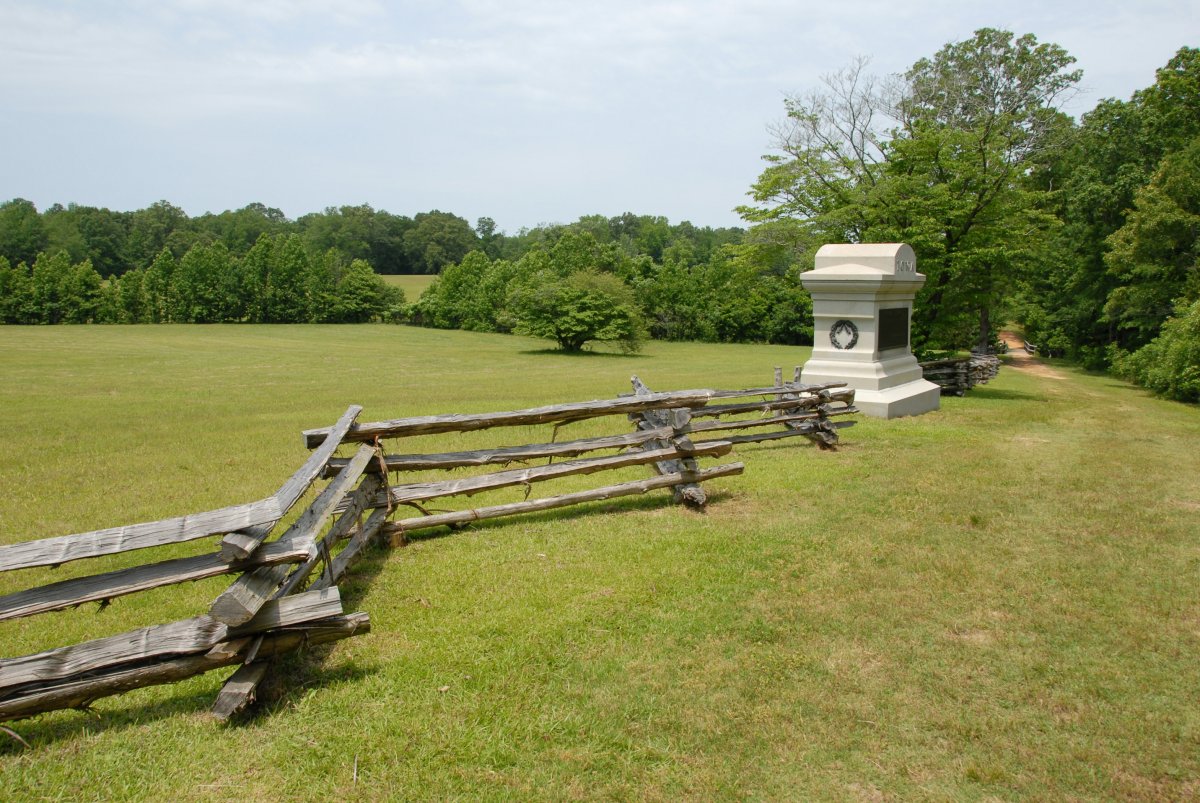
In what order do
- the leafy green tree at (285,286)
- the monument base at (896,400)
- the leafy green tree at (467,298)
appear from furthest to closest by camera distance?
1. the leafy green tree at (467,298)
2. the leafy green tree at (285,286)
3. the monument base at (896,400)

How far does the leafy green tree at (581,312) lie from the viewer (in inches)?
1640

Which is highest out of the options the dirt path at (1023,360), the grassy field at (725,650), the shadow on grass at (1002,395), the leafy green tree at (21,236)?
the leafy green tree at (21,236)

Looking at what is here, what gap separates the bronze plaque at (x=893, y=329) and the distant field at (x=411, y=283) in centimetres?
5945

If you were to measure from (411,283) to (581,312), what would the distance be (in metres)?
47.2

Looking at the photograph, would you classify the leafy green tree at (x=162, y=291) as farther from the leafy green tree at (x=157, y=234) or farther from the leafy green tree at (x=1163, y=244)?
the leafy green tree at (x=1163, y=244)

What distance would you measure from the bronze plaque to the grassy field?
460cm

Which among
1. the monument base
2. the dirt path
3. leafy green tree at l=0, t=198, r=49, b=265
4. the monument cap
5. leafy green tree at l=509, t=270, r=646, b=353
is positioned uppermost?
leafy green tree at l=0, t=198, r=49, b=265

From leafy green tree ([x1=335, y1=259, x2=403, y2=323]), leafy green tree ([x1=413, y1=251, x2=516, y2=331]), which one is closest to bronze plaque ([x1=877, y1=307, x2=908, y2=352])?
leafy green tree ([x1=413, y1=251, x2=516, y2=331])

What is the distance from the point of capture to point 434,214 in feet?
351

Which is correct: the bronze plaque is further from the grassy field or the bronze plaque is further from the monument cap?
the grassy field

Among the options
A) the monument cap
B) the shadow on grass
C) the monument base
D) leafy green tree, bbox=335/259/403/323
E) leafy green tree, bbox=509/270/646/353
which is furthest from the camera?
leafy green tree, bbox=335/259/403/323

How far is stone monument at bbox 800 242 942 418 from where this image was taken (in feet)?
46.8

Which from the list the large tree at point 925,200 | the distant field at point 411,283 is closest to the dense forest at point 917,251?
the large tree at point 925,200

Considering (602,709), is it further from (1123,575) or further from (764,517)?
(1123,575)
